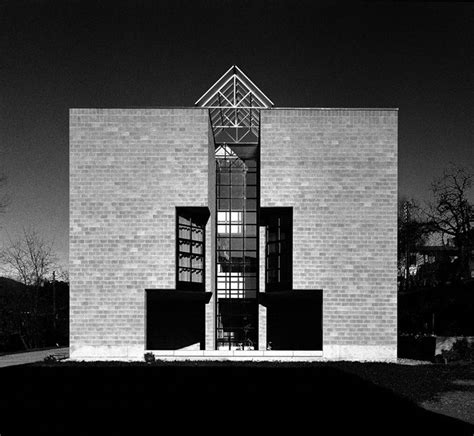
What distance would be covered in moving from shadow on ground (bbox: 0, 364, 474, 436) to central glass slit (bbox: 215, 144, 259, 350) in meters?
9.81

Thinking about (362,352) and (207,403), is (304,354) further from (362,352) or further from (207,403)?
(207,403)

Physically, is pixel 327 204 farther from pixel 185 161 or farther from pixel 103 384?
pixel 103 384

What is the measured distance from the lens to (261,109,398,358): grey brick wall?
2270 centimetres

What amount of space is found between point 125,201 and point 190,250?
12.2ft

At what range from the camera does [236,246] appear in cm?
2931

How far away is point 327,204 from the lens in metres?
23.2

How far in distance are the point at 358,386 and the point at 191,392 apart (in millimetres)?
4690

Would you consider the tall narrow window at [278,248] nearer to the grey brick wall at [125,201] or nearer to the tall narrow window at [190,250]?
the tall narrow window at [190,250]

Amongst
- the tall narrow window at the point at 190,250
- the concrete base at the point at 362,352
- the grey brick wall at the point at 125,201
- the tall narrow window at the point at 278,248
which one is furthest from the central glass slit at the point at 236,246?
the concrete base at the point at 362,352

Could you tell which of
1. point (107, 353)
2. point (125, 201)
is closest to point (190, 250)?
point (125, 201)

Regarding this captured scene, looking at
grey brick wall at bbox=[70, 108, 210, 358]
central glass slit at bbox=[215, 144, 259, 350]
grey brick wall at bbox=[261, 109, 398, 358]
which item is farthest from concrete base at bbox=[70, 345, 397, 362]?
central glass slit at bbox=[215, 144, 259, 350]

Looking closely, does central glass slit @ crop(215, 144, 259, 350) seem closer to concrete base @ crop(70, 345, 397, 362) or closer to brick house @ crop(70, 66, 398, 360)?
brick house @ crop(70, 66, 398, 360)

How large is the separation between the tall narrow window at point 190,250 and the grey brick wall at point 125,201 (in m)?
0.86

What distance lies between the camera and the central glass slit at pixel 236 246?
28719mm
